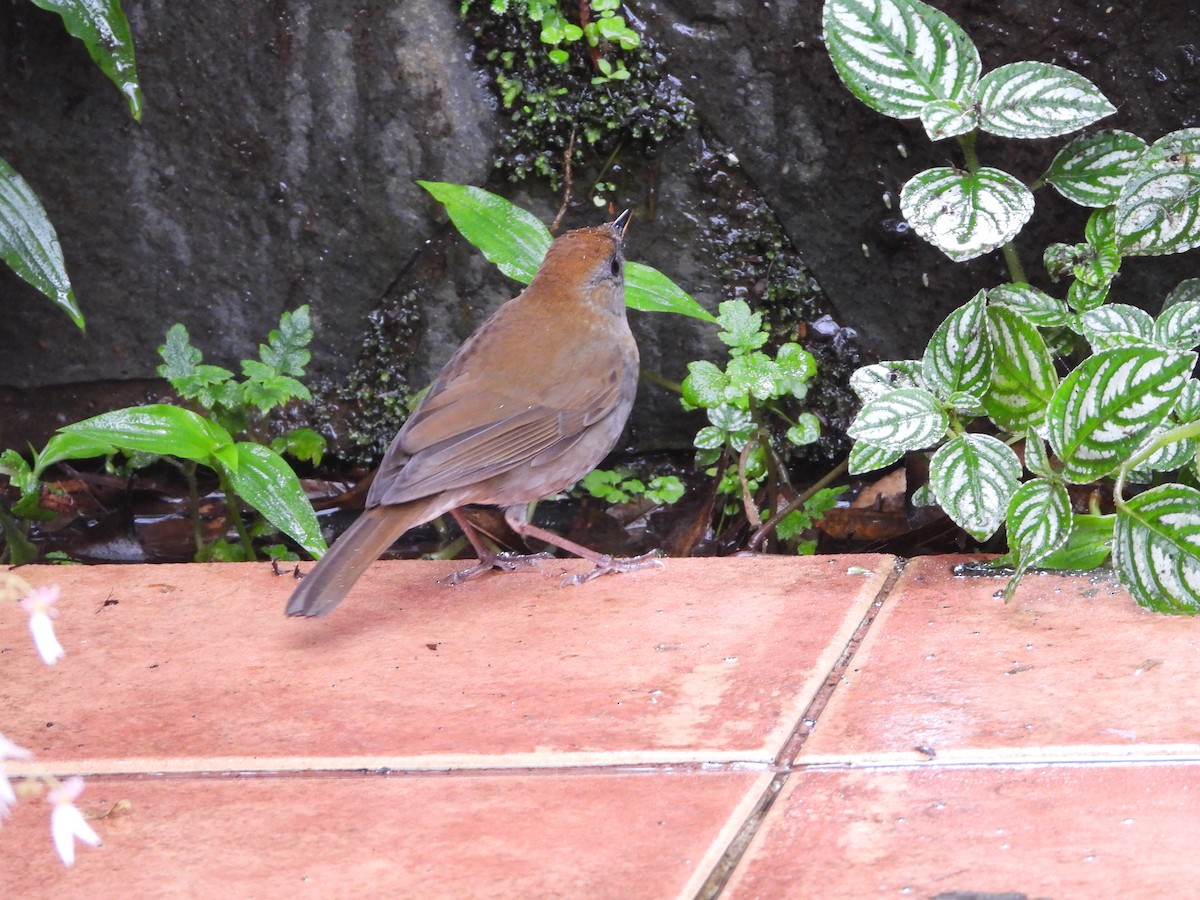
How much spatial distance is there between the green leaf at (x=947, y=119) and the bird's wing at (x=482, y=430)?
982 millimetres

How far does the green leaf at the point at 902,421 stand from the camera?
2.52 meters

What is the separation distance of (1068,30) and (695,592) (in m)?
1.71

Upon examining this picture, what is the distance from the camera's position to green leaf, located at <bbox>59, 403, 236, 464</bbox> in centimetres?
295

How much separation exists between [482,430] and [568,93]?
1164 mm

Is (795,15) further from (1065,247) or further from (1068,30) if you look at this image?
(1065,247)

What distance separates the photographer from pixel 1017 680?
200 cm

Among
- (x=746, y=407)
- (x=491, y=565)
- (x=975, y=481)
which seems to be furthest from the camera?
(x=746, y=407)

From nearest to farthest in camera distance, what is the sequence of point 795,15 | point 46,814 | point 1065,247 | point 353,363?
point 46,814
point 1065,247
point 795,15
point 353,363

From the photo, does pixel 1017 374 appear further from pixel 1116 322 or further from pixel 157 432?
pixel 157 432

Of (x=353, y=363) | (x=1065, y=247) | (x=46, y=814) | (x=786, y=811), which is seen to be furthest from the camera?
(x=353, y=363)

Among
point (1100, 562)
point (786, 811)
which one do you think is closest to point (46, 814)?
point (786, 811)

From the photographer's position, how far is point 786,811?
5.37 ft

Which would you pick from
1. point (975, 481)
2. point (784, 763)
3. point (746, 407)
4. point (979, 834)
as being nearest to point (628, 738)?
point (784, 763)

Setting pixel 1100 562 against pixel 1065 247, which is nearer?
pixel 1100 562
